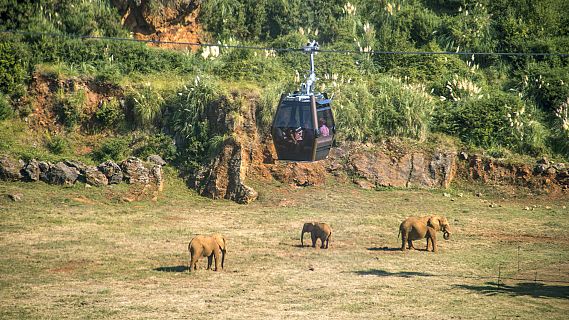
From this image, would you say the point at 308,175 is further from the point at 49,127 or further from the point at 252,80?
the point at 49,127

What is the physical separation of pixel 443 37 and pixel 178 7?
11748 millimetres

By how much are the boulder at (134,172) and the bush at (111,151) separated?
5.36 feet

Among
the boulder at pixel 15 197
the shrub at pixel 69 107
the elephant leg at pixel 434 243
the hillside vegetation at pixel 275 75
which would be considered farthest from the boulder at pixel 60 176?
the elephant leg at pixel 434 243

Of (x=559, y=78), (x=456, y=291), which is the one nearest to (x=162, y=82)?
(x=559, y=78)

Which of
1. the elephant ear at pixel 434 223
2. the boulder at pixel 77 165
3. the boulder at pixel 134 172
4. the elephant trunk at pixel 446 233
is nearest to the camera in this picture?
the elephant ear at pixel 434 223

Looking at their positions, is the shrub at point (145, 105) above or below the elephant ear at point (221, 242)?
above

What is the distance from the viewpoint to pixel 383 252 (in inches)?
1469

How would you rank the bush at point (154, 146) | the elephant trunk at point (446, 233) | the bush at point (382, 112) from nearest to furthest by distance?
the elephant trunk at point (446, 233), the bush at point (154, 146), the bush at point (382, 112)

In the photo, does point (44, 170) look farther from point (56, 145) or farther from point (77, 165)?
point (56, 145)

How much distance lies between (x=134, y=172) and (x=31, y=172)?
3599 mm

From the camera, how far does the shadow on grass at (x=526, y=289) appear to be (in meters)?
31.7

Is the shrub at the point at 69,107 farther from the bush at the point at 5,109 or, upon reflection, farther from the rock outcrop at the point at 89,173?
the rock outcrop at the point at 89,173

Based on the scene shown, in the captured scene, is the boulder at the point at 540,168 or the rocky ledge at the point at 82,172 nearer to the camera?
the rocky ledge at the point at 82,172

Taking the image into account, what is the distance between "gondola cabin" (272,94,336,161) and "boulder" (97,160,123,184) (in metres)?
8.79
